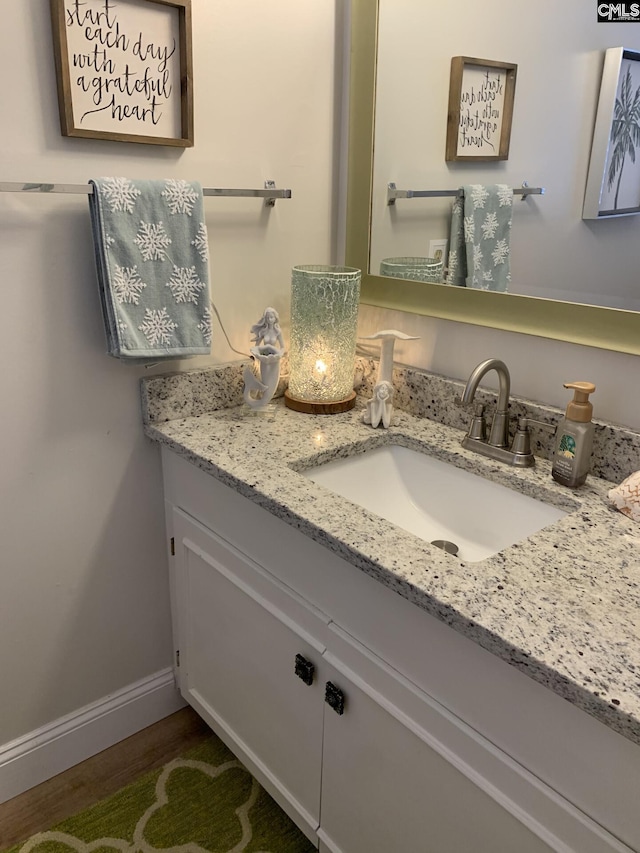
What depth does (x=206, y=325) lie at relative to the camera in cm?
128

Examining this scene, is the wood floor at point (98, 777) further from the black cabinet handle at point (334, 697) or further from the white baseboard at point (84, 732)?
the black cabinet handle at point (334, 697)

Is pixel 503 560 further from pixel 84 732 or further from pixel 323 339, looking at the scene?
pixel 84 732

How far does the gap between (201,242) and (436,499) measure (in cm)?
66

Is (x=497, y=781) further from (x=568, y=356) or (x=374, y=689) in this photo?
(x=568, y=356)

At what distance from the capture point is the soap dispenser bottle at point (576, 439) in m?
1.07

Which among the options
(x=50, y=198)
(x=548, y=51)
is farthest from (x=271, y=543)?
(x=548, y=51)

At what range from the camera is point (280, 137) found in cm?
139

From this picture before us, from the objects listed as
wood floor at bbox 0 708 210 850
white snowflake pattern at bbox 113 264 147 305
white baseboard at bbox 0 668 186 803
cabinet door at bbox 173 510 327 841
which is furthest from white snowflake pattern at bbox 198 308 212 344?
wood floor at bbox 0 708 210 850

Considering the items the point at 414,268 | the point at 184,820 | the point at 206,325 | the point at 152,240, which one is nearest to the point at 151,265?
the point at 152,240

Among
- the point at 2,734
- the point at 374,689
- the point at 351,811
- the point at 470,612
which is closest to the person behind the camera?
the point at 470,612

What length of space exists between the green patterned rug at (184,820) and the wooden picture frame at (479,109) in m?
1.39

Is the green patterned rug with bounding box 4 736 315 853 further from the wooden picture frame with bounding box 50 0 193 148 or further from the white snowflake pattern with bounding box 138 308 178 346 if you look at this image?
the wooden picture frame with bounding box 50 0 193 148

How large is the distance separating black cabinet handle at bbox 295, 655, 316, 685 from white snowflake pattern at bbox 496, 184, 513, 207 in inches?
34.3

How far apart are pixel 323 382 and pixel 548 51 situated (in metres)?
0.72
